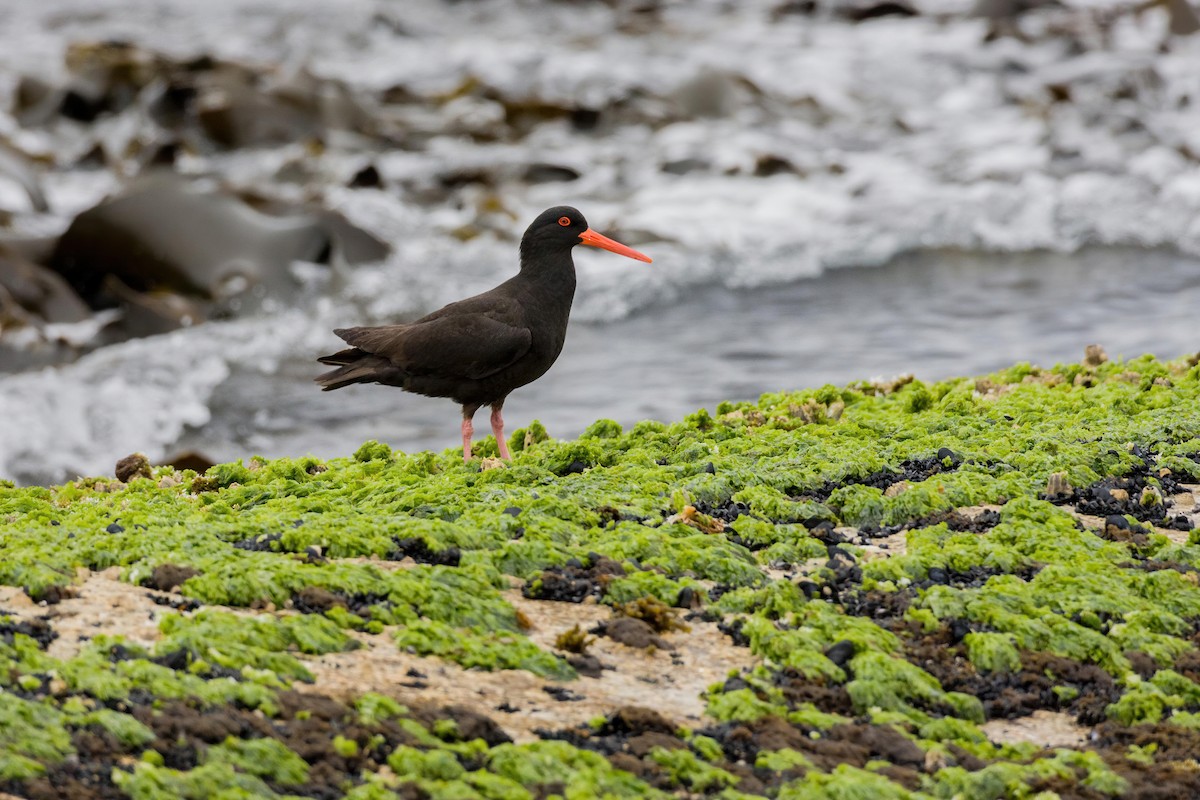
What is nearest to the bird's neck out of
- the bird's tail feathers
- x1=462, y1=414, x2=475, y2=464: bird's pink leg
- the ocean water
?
x1=462, y1=414, x2=475, y2=464: bird's pink leg

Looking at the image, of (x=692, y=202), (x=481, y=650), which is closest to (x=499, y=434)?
(x=481, y=650)

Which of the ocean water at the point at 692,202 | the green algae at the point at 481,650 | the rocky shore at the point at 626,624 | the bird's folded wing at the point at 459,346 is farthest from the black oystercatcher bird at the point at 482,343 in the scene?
the ocean water at the point at 692,202

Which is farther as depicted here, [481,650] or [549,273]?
[549,273]

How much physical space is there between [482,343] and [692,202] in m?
10.2

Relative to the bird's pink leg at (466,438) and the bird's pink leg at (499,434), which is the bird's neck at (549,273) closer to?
the bird's pink leg at (499,434)

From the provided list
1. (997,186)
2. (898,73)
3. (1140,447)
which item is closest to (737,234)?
(997,186)

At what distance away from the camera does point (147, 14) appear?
1051 inches

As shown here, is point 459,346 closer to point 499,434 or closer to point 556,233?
point 499,434

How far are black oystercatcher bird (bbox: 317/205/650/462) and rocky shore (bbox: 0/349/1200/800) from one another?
0.68 meters

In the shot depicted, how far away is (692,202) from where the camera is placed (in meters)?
16.7

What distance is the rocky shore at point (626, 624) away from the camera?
3801 millimetres

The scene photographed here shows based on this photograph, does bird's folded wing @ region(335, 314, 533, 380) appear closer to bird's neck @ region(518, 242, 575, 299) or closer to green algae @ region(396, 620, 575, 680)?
bird's neck @ region(518, 242, 575, 299)

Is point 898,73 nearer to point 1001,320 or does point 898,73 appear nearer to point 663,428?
point 1001,320

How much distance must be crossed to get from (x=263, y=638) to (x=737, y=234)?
12.1m
